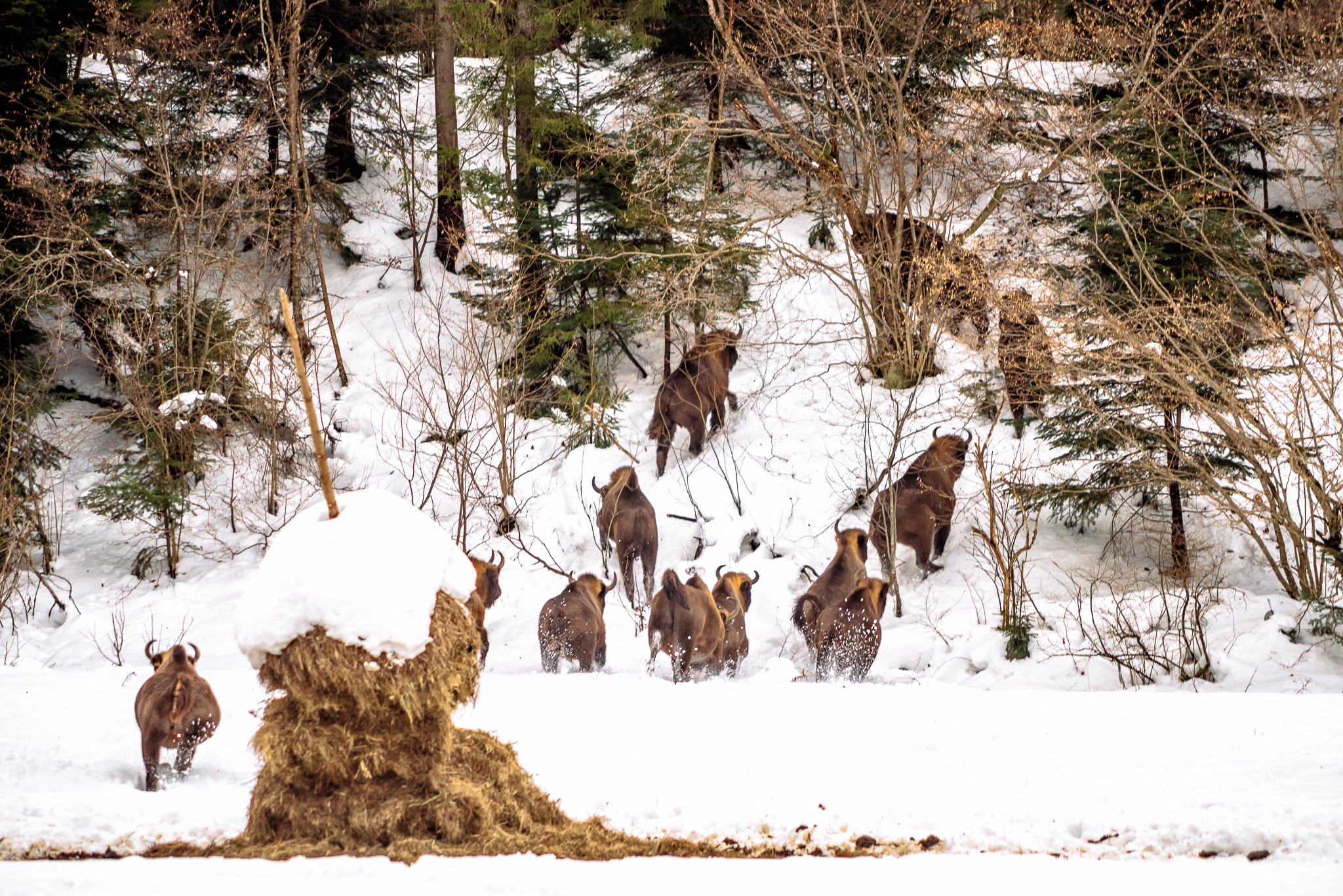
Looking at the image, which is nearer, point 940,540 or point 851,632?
point 851,632

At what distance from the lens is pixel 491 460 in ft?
45.6

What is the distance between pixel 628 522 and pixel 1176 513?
225 inches

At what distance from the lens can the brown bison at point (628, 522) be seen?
34.3ft

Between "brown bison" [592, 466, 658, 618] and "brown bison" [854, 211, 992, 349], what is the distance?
3873 mm

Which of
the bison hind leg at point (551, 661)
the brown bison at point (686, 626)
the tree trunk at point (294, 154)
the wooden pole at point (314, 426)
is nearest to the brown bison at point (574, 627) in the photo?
the bison hind leg at point (551, 661)

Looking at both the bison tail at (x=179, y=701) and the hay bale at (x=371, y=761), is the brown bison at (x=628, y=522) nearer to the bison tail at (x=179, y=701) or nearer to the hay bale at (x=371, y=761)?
the bison tail at (x=179, y=701)

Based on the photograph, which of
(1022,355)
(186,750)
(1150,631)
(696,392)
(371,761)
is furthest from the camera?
(696,392)

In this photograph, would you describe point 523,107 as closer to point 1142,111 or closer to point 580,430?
point 580,430

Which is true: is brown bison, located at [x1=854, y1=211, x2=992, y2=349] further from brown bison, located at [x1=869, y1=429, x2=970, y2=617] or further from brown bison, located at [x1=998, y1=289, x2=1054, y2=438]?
brown bison, located at [x1=869, y1=429, x2=970, y2=617]

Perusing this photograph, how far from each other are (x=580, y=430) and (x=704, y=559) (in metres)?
2.97

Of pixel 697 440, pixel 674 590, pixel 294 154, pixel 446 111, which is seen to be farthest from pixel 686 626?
pixel 446 111

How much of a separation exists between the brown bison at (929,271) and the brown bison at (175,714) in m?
7.82

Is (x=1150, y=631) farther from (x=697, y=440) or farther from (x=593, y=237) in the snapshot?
(x=593, y=237)

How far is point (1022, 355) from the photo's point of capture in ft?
36.2
